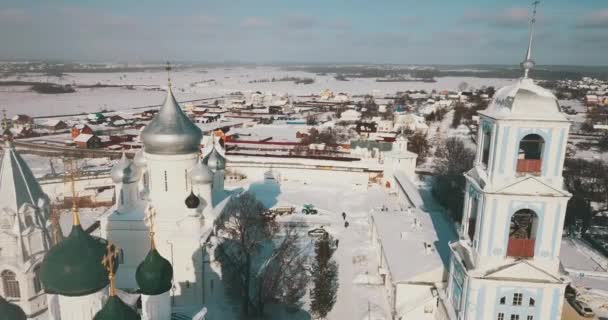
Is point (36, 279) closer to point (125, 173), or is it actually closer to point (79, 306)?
point (79, 306)

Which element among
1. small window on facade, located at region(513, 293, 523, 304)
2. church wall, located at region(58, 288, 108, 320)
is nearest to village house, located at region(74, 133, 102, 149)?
church wall, located at region(58, 288, 108, 320)

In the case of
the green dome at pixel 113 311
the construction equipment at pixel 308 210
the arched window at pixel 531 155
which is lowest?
the construction equipment at pixel 308 210

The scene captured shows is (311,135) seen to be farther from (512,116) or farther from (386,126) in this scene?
(512,116)

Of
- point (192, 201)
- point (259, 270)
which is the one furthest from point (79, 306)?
point (259, 270)

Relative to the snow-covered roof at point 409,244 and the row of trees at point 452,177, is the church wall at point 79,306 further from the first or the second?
the row of trees at point 452,177

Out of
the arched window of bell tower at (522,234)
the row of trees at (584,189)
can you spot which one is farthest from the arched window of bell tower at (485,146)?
the row of trees at (584,189)

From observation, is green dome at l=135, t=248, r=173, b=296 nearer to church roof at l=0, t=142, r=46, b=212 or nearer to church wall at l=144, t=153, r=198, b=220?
church roof at l=0, t=142, r=46, b=212
